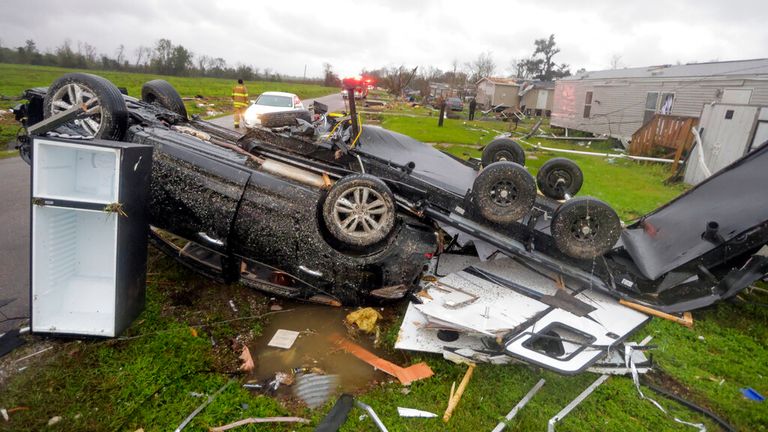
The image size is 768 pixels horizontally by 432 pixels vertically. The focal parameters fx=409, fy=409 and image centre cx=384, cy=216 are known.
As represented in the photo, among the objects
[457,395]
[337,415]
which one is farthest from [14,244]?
[457,395]

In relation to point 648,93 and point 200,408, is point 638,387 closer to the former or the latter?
point 200,408

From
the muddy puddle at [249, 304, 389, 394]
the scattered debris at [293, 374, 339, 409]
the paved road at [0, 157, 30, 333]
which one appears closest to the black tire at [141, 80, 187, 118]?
the paved road at [0, 157, 30, 333]

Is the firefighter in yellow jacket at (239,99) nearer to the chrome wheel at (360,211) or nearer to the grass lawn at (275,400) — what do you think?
the grass lawn at (275,400)

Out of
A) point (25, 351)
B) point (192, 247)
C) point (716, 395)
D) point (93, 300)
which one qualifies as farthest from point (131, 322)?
point (716, 395)

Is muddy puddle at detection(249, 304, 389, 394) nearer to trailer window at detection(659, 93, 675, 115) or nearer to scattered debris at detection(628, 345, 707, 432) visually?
scattered debris at detection(628, 345, 707, 432)

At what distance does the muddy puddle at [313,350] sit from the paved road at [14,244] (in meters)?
1.89

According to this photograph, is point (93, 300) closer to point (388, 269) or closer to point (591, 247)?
point (388, 269)

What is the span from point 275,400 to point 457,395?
1.15 m

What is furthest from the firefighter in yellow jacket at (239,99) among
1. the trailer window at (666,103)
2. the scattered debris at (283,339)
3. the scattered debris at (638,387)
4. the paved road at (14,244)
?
the trailer window at (666,103)

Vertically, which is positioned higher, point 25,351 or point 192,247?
point 192,247

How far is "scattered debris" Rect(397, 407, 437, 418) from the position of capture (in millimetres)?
2482

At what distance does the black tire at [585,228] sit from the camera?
3.25 meters

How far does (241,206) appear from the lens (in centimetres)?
315

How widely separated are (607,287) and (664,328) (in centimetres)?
66
